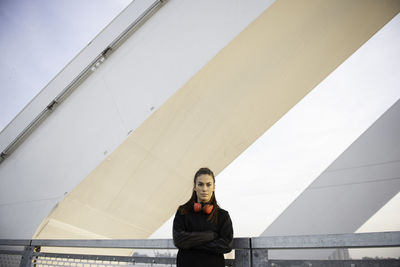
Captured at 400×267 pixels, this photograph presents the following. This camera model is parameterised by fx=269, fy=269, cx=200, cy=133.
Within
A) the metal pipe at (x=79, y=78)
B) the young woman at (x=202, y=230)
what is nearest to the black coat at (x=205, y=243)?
the young woman at (x=202, y=230)

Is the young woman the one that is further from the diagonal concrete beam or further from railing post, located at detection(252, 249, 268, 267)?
the diagonal concrete beam

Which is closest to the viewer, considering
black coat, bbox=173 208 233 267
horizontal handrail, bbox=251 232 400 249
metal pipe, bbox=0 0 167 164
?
horizontal handrail, bbox=251 232 400 249

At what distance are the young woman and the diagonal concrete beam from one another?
2518 millimetres

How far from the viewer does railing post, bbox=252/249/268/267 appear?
4.80ft

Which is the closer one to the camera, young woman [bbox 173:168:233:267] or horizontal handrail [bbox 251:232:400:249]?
horizontal handrail [bbox 251:232:400:249]

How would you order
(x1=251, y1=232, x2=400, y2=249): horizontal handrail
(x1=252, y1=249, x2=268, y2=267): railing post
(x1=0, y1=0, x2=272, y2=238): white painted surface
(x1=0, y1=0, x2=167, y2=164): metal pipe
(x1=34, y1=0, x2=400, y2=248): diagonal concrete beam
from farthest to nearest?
(x1=0, y1=0, x2=167, y2=164): metal pipe → (x1=34, y1=0, x2=400, y2=248): diagonal concrete beam → (x1=0, y1=0, x2=272, y2=238): white painted surface → (x1=252, y1=249, x2=268, y2=267): railing post → (x1=251, y1=232, x2=400, y2=249): horizontal handrail

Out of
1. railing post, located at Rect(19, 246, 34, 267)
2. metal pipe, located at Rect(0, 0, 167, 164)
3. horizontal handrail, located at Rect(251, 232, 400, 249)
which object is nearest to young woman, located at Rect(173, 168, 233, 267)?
horizontal handrail, located at Rect(251, 232, 400, 249)

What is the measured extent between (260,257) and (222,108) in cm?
351

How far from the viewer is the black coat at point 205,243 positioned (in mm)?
1571

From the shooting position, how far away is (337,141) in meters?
4.46

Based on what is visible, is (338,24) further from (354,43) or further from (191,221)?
(191,221)

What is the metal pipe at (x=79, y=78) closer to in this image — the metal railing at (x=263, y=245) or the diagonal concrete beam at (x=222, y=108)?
the diagonal concrete beam at (x=222, y=108)

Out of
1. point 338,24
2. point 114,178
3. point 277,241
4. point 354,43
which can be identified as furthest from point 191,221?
point 354,43

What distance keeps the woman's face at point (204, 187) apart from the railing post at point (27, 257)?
7.14 ft
